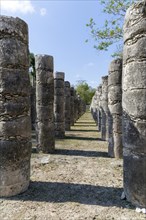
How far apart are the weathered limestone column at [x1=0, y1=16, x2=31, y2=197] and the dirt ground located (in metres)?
0.40

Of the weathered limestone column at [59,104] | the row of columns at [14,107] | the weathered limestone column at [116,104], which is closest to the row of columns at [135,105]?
the row of columns at [14,107]

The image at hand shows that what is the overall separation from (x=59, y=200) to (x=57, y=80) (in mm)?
8864

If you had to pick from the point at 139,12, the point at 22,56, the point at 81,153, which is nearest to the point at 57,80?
the point at 81,153

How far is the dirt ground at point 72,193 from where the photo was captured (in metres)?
4.15

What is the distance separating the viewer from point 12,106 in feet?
16.3

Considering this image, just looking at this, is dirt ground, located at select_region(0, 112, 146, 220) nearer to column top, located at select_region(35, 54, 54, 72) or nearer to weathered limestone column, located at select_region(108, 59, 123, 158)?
weathered limestone column, located at select_region(108, 59, 123, 158)

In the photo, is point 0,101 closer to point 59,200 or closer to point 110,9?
point 59,200

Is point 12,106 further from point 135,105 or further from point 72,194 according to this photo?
point 135,105

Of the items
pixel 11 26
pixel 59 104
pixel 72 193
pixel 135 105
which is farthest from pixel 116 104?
pixel 59 104

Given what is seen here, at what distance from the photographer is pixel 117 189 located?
17.5ft

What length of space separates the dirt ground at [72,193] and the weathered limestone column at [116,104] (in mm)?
530

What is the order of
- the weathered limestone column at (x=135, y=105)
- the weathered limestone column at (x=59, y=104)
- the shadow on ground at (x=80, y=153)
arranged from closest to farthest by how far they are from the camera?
the weathered limestone column at (x=135, y=105), the shadow on ground at (x=80, y=153), the weathered limestone column at (x=59, y=104)

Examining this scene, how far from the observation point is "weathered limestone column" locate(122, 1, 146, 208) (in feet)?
14.2

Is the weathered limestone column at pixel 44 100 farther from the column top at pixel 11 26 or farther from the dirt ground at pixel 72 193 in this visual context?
the column top at pixel 11 26
